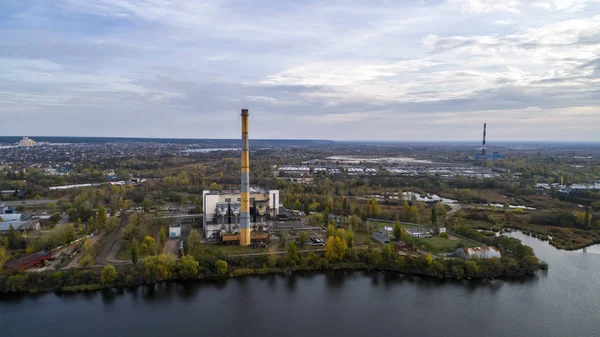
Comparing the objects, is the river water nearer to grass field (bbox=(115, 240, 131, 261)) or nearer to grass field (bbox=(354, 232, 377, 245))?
grass field (bbox=(115, 240, 131, 261))

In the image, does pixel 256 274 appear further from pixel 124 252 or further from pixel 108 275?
pixel 124 252

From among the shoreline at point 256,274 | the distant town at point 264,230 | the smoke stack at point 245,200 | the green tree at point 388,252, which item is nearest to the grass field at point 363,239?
the distant town at point 264,230

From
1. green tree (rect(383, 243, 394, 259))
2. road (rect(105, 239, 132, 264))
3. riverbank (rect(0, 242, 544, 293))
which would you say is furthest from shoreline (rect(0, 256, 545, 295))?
road (rect(105, 239, 132, 264))

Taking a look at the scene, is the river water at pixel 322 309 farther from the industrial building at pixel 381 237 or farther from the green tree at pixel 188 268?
the industrial building at pixel 381 237

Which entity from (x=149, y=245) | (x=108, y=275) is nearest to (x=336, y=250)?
(x=149, y=245)

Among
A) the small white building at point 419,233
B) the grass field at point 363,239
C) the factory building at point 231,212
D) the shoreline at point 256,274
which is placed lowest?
the shoreline at point 256,274

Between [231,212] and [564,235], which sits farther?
[564,235]

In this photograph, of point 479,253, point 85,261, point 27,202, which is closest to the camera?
point 85,261
